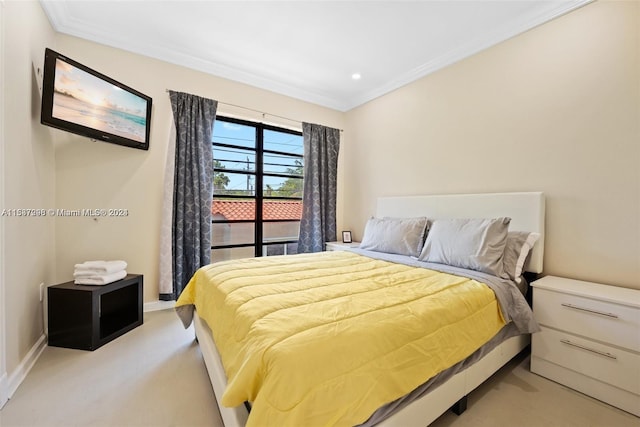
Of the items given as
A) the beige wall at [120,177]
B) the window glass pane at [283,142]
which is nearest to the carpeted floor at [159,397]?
the beige wall at [120,177]

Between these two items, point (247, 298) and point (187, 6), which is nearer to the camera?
point (247, 298)

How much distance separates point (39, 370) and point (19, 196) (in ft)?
3.94

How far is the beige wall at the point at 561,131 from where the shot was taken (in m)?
1.94

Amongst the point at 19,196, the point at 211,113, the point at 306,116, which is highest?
the point at 306,116

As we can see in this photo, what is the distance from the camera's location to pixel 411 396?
1.20 m

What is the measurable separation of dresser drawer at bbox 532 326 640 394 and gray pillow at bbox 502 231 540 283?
0.40m

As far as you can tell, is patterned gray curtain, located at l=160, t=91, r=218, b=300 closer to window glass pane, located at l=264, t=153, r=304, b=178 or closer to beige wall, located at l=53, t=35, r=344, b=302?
beige wall, located at l=53, t=35, r=344, b=302

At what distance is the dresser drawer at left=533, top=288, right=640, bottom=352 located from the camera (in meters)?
1.56

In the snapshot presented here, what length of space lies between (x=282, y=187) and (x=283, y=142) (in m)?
0.67

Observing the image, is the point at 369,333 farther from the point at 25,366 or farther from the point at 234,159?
the point at 234,159

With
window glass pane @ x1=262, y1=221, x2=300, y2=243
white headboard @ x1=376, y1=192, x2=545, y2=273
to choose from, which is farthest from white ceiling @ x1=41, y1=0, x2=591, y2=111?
window glass pane @ x1=262, y1=221, x2=300, y2=243

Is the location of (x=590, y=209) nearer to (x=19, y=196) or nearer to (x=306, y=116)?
(x=306, y=116)

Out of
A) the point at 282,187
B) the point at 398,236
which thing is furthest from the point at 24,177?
the point at 398,236

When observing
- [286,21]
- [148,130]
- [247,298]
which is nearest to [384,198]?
[286,21]
